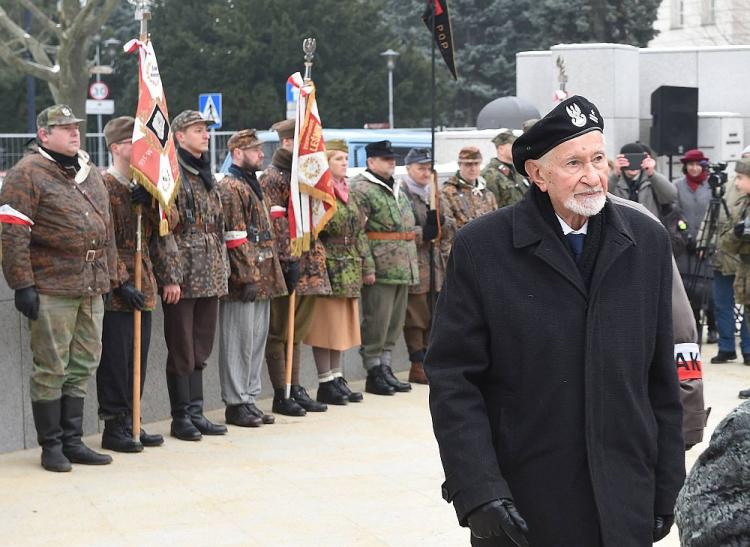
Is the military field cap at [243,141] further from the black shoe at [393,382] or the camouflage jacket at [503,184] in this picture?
the camouflage jacket at [503,184]

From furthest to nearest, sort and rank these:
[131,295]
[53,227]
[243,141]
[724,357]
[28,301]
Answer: [724,357] < [243,141] < [131,295] < [53,227] < [28,301]

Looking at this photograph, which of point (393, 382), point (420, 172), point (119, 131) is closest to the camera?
point (119, 131)

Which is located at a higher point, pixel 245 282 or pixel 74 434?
pixel 245 282

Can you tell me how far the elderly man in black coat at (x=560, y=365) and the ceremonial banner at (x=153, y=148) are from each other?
482cm

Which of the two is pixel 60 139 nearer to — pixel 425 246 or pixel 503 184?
pixel 425 246

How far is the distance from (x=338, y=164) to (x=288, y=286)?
1.09 meters

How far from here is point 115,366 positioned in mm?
8758

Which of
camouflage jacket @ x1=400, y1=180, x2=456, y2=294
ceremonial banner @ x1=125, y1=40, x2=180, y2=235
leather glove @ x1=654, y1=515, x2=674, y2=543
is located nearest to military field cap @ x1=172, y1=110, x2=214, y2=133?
ceremonial banner @ x1=125, y1=40, x2=180, y2=235

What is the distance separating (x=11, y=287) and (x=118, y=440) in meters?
1.31

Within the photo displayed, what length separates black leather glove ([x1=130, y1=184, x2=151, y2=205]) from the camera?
866 cm

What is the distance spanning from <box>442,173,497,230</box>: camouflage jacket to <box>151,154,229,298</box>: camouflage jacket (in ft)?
10.5

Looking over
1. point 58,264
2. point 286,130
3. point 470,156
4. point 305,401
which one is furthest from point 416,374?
point 58,264

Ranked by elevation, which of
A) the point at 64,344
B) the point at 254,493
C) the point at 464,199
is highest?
the point at 464,199

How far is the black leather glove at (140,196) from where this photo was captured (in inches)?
341
